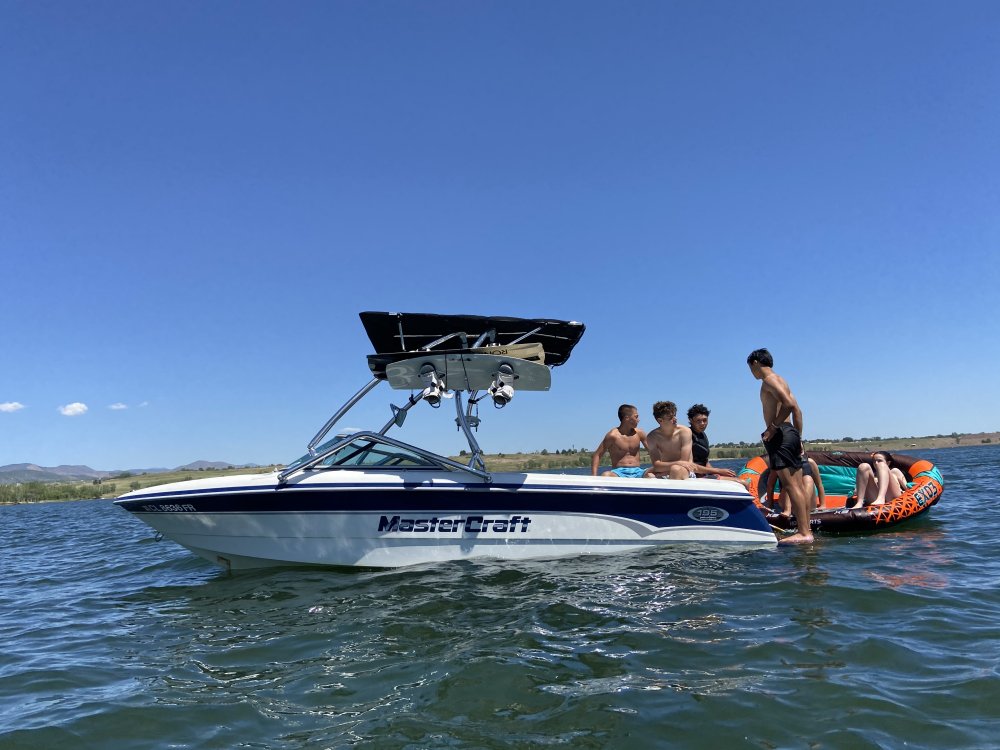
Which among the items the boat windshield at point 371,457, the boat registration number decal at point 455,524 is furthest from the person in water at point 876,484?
the boat windshield at point 371,457

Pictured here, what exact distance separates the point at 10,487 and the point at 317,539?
171 ft

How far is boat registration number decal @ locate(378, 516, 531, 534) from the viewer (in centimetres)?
720

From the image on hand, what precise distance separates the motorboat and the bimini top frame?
2cm

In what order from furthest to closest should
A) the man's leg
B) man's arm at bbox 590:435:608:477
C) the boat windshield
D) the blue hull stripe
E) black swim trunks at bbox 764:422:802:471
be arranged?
1. man's arm at bbox 590:435:608:477
2. the man's leg
3. black swim trunks at bbox 764:422:802:471
4. the boat windshield
5. the blue hull stripe

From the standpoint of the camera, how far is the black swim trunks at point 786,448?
8.00m

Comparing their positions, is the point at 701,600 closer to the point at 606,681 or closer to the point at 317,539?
the point at 606,681

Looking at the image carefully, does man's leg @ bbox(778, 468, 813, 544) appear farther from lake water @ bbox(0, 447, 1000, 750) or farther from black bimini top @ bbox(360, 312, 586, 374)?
black bimini top @ bbox(360, 312, 586, 374)

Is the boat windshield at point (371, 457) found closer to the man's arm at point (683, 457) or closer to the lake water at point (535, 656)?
the lake water at point (535, 656)

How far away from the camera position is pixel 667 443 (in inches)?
352

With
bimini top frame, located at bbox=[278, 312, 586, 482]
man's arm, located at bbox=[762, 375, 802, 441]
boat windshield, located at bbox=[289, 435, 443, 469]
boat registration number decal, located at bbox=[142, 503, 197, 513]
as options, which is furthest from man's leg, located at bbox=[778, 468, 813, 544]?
boat registration number decal, located at bbox=[142, 503, 197, 513]

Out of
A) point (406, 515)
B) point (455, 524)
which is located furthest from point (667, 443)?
point (406, 515)

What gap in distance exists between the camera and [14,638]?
19.1 feet

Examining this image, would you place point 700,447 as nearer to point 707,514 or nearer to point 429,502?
point 707,514

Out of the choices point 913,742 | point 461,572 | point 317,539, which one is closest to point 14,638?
point 317,539
